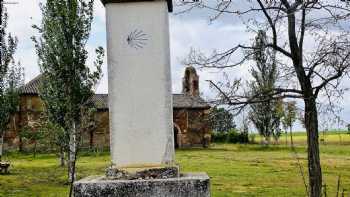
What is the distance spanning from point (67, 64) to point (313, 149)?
39.0 ft

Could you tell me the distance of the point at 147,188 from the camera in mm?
3859

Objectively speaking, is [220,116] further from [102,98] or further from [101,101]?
[102,98]

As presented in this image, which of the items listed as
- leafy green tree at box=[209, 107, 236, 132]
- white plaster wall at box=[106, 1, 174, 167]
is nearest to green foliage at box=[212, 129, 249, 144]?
leafy green tree at box=[209, 107, 236, 132]

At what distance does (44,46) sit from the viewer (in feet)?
64.4

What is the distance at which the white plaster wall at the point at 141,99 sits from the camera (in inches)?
162

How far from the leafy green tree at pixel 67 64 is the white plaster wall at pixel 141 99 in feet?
46.4

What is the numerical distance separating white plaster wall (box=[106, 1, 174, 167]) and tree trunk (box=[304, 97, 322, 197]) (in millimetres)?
5422

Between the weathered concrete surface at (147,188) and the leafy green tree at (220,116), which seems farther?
the leafy green tree at (220,116)

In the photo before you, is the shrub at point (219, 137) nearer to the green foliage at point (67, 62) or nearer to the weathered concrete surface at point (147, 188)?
the green foliage at point (67, 62)

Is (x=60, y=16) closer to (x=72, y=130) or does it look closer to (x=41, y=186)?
(x=72, y=130)

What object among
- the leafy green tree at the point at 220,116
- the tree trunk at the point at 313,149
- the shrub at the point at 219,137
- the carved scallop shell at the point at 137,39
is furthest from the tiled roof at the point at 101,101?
the carved scallop shell at the point at 137,39

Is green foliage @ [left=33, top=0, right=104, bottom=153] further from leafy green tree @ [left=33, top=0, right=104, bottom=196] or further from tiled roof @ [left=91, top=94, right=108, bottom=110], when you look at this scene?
tiled roof @ [left=91, top=94, right=108, bottom=110]

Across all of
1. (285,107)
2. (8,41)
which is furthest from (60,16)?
(285,107)

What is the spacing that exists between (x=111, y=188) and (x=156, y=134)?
0.59 m
